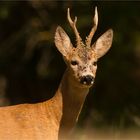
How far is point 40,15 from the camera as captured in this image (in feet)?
66.4

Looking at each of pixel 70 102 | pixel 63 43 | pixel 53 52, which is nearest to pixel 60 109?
pixel 70 102

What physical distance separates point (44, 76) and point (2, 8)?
72.3 inches

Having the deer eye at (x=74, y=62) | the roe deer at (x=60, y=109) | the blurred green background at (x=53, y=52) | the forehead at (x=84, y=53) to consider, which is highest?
the forehead at (x=84, y=53)

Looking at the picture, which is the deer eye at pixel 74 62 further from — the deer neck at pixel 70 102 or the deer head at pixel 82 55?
the deer neck at pixel 70 102

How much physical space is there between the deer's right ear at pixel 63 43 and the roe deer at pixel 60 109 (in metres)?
0.02

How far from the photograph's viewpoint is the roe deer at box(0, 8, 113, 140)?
1070cm

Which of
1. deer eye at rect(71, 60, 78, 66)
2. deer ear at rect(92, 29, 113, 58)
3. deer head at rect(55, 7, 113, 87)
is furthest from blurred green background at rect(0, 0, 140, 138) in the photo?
deer eye at rect(71, 60, 78, 66)

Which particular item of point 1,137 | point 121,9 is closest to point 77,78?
point 1,137

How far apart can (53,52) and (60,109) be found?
8969 mm

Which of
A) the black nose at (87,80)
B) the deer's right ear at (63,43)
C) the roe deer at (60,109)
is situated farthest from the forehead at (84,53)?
the black nose at (87,80)

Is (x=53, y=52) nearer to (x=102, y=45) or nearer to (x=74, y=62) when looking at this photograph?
(x=102, y=45)

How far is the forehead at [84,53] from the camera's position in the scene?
11.1 meters

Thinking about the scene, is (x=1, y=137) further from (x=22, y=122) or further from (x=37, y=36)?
(x=37, y=36)

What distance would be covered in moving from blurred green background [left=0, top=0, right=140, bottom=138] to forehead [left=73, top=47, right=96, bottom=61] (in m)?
7.01
